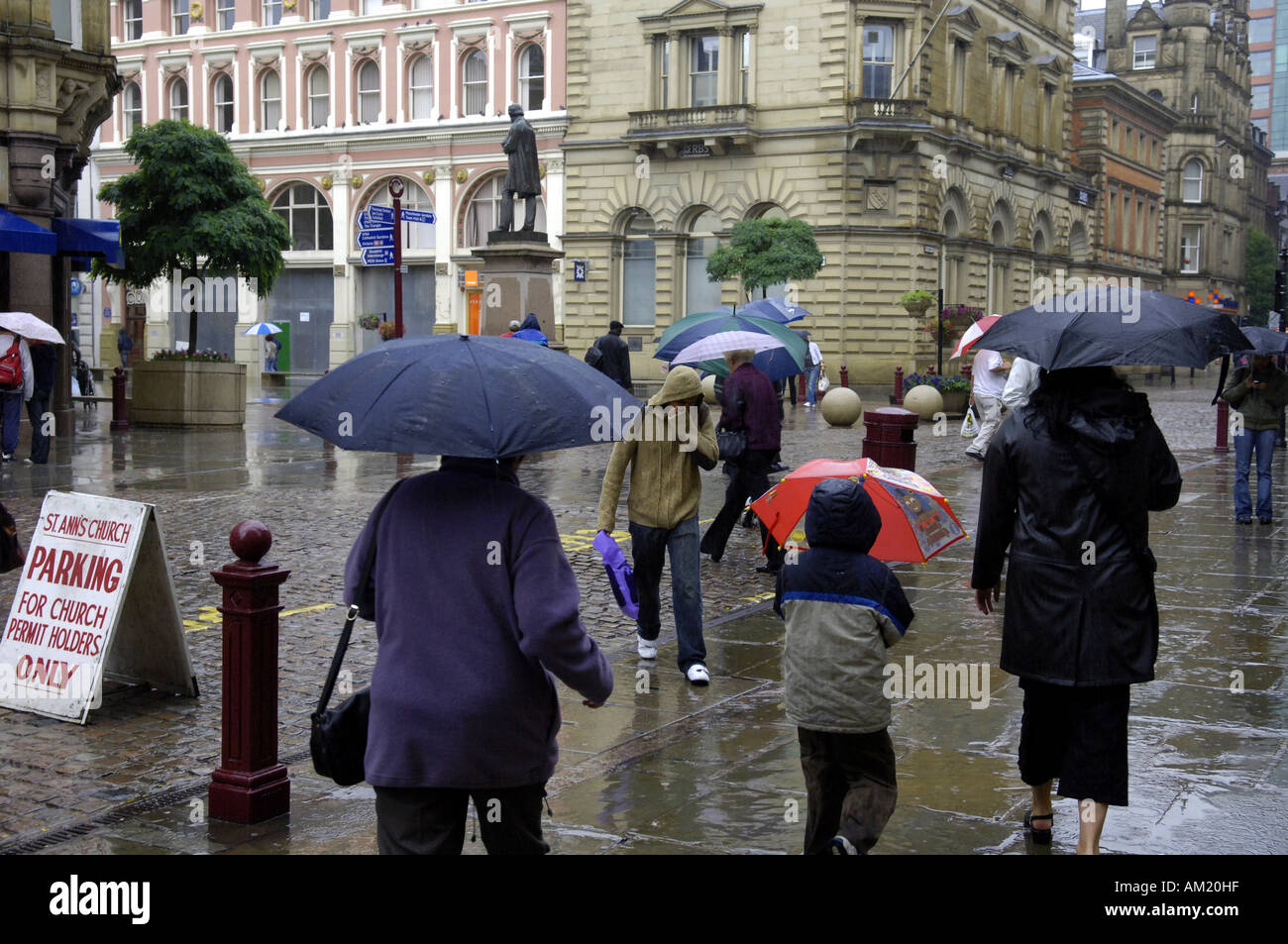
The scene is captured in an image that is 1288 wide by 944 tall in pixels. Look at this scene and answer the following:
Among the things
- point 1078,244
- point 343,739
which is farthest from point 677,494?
point 1078,244

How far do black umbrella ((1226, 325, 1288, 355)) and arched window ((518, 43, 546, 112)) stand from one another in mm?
38225

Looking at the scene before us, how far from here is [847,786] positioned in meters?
4.98

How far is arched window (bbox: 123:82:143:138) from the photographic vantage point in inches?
2221

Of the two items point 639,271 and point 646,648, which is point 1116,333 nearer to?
point 646,648

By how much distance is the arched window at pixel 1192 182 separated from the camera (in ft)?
282

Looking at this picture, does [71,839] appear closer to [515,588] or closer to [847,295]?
[515,588]

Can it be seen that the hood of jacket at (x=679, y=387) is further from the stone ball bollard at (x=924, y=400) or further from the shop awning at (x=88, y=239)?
the stone ball bollard at (x=924, y=400)

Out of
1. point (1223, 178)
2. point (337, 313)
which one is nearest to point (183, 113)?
point (337, 313)

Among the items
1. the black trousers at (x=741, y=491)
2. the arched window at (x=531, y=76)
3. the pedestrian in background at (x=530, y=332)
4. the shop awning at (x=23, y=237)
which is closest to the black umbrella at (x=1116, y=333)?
the black trousers at (x=741, y=491)

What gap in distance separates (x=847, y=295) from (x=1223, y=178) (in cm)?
5479

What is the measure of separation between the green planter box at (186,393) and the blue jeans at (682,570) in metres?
17.5

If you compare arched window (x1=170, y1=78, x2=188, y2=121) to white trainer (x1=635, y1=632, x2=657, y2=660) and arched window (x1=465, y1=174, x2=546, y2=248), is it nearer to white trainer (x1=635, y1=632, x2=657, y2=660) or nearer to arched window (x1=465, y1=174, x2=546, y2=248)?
arched window (x1=465, y1=174, x2=546, y2=248)

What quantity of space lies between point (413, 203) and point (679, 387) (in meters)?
44.7

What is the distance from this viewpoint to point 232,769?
5.71 meters
